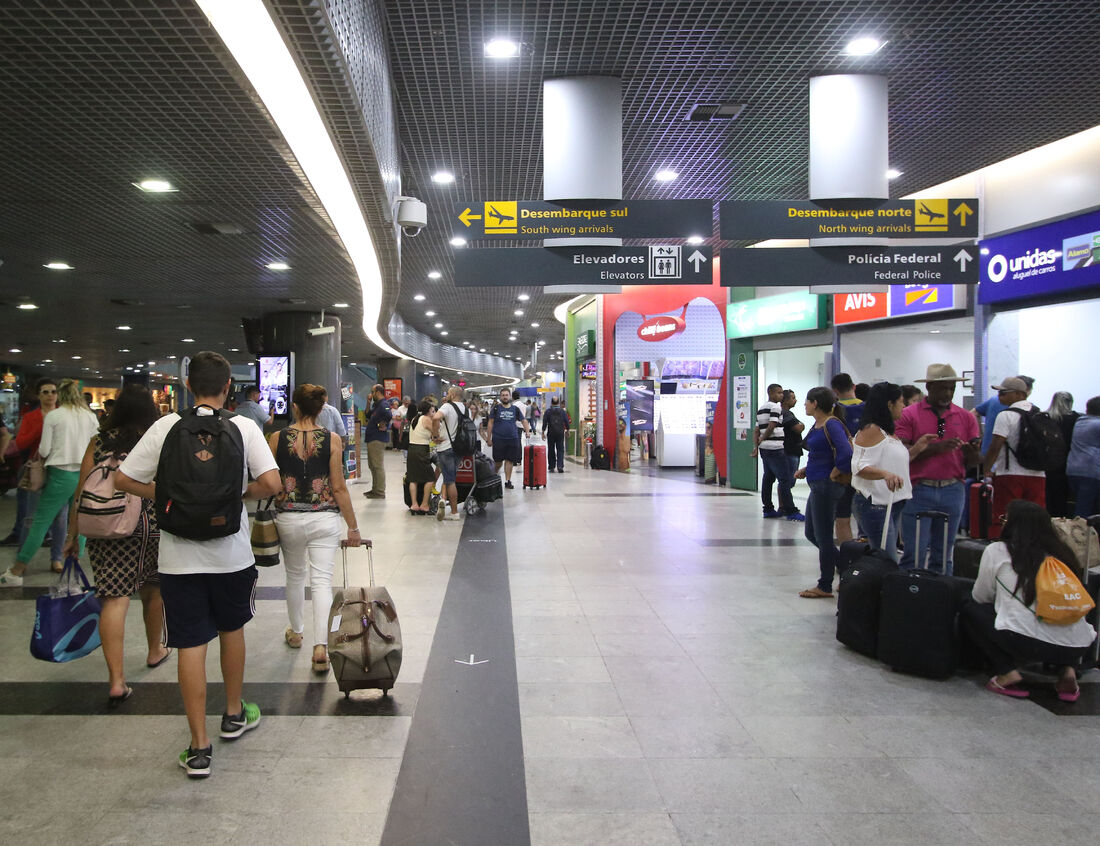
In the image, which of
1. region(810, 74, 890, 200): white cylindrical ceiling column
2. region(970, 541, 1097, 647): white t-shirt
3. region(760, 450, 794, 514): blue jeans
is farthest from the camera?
region(760, 450, 794, 514): blue jeans

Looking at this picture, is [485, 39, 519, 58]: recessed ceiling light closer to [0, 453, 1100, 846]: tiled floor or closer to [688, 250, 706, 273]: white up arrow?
[688, 250, 706, 273]: white up arrow

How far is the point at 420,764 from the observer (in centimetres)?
309

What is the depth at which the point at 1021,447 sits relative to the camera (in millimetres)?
6316

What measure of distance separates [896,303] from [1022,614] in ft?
21.9

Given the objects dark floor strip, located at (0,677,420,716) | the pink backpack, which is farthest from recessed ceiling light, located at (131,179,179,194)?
dark floor strip, located at (0,677,420,716)

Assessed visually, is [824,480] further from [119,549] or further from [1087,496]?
[119,549]

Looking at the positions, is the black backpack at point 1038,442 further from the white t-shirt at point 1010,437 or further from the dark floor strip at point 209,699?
the dark floor strip at point 209,699

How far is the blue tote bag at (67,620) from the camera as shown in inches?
135

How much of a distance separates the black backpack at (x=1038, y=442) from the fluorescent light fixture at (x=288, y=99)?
569cm

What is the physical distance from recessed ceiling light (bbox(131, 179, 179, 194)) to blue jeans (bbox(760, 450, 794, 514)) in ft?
22.8

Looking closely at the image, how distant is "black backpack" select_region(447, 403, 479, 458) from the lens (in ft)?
31.4

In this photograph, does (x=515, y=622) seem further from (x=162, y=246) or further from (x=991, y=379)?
(x=162, y=246)

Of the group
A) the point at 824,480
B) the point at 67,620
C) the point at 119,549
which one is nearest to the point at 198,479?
the point at 119,549

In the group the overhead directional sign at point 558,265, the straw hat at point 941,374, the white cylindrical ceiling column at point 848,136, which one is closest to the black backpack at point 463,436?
the overhead directional sign at point 558,265
